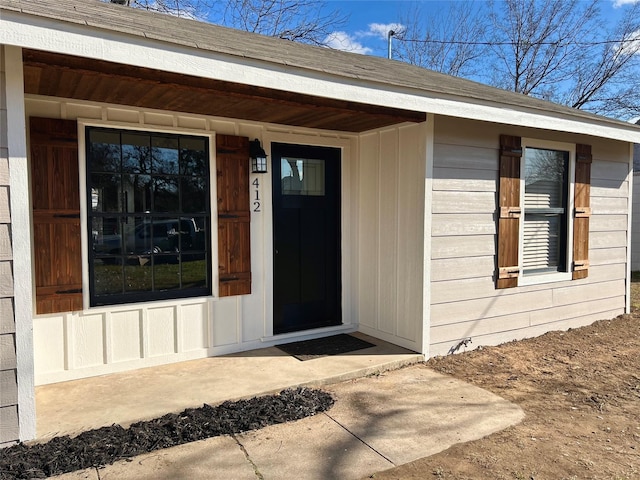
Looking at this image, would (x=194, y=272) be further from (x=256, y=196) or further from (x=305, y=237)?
(x=305, y=237)

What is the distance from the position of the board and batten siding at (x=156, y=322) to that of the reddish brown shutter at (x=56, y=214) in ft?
0.39

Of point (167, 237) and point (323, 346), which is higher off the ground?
point (167, 237)

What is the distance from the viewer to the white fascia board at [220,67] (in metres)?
2.27

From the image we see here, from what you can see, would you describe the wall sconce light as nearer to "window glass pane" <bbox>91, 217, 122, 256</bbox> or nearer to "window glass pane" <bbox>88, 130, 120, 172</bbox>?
"window glass pane" <bbox>88, 130, 120, 172</bbox>

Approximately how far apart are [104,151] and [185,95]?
880mm

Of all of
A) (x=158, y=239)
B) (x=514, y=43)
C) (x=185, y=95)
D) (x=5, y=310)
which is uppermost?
(x=514, y=43)

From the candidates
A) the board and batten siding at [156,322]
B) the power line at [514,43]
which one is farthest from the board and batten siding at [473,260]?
the power line at [514,43]

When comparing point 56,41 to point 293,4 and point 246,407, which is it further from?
point 293,4

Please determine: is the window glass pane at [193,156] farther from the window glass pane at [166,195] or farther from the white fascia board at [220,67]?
the white fascia board at [220,67]

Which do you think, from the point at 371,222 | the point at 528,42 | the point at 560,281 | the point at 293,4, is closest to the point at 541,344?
the point at 560,281

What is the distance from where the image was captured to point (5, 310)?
8.07ft

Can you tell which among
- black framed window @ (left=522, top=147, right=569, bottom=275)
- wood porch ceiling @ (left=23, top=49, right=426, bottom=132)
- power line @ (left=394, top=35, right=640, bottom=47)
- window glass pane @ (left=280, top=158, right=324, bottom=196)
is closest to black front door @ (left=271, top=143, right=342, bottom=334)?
window glass pane @ (left=280, top=158, right=324, bottom=196)

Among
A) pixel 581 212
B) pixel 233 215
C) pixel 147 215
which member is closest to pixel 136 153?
pixel 147 215

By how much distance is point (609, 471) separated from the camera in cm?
237
